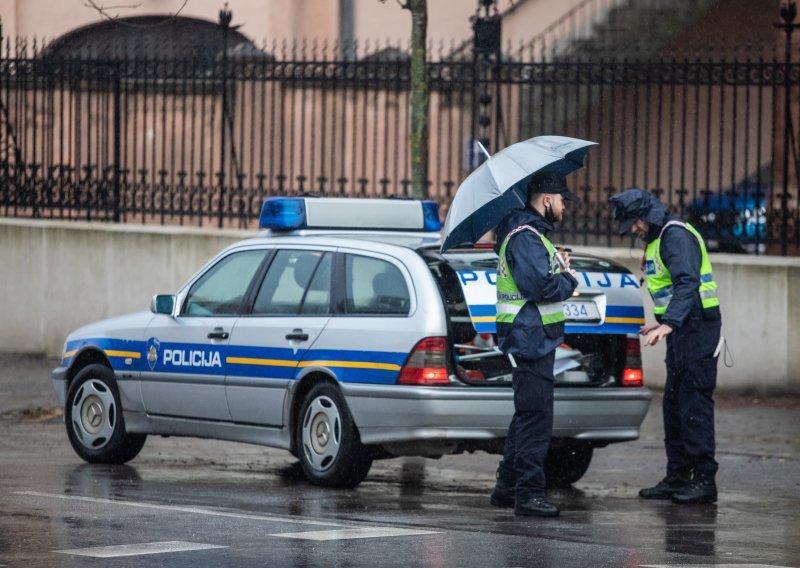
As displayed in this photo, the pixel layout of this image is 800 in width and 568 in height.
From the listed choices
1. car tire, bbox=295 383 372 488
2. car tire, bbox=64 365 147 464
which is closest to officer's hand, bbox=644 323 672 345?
car tire, bbox=295 383 372 488

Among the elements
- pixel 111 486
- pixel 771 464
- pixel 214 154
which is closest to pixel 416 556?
pixel 111 486

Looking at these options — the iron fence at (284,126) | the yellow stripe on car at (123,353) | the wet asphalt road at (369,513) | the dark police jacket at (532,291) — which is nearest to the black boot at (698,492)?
the wet asphalt road at (369,513)

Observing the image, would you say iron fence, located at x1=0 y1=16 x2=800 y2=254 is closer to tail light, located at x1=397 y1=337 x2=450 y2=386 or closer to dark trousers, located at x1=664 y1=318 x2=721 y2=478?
dark trousers, located at x1=664 y1=318 x2=721 y2=478

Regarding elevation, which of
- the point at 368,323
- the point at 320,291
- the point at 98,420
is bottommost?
the point at 98,420

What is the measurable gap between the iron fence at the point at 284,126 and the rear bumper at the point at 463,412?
544cm

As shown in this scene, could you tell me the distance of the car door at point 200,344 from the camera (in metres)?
10.3

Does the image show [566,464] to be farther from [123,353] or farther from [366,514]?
[123,353]

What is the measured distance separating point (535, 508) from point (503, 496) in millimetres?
369

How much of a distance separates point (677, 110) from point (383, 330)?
16037mm

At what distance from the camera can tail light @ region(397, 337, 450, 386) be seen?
9195 mm

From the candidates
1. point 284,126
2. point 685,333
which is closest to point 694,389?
point 685,333

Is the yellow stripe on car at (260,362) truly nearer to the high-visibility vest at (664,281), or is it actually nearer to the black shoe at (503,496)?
the black shoe at (503,496)

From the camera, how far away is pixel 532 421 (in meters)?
8.79

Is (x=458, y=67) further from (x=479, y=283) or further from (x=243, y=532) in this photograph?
(x=243, y=532)
